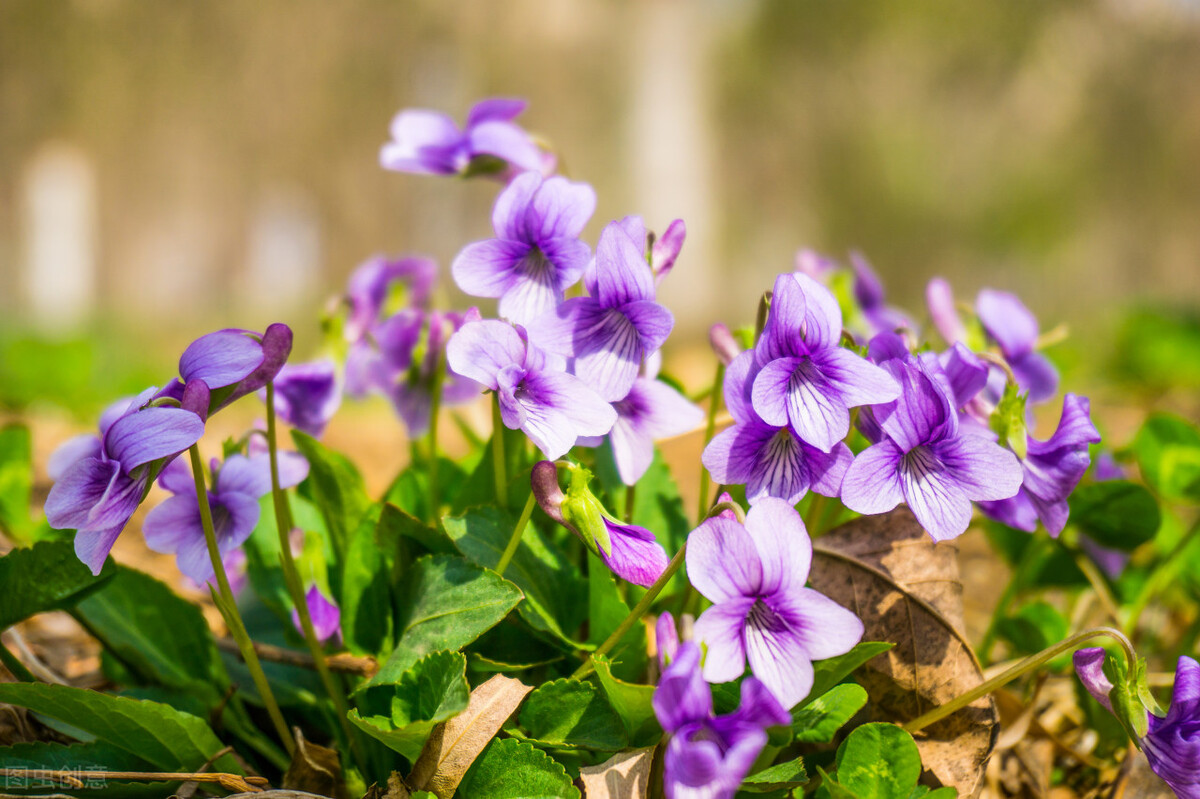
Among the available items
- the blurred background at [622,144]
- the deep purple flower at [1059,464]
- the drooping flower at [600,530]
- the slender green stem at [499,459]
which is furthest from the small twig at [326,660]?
the blurred background at [622,144]

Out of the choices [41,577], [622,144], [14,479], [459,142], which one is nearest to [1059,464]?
[459,142]

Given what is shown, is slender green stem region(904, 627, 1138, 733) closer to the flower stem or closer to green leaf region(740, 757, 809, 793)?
green leaf region(740, 757, 809, 793)

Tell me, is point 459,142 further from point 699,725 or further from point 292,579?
point 699,725

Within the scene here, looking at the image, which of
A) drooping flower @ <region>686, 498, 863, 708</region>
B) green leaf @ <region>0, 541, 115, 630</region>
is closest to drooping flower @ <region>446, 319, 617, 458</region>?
drooping flower @ <region>686, 498, 863, 708</region>

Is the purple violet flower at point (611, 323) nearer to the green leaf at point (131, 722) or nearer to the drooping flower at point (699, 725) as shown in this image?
the drooping flower at point (699, 725)

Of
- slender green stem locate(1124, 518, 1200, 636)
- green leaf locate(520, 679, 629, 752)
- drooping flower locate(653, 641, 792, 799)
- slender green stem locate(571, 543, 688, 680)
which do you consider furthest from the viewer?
slender green stem locate(1124, 518, 1200, 636)

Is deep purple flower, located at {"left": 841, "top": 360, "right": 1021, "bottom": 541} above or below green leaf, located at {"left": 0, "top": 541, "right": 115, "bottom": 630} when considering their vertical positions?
above
